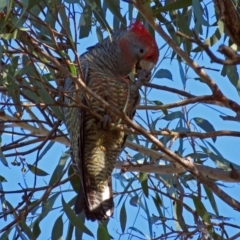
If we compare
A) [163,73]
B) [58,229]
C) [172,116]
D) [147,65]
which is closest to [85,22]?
[163,73]

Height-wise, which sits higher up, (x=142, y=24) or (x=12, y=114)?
(x=142, y=24)

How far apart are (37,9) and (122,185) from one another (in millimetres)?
968

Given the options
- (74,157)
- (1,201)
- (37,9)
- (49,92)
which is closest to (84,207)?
(74,157)

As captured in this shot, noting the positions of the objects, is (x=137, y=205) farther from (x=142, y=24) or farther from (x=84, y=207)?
(x=142, y=24)

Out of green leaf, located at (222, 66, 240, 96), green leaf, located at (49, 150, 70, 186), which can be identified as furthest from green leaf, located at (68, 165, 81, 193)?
green leaf, located at (222, 66, 240, 96)

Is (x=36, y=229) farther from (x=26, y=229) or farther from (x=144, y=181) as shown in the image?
(x=144, y=181)

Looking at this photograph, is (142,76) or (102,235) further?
(142,76)

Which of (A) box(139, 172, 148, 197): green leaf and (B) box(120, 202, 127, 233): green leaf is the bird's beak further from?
(B) box(120, 202, 127, 233): green leaf

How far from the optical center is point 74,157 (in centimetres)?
225

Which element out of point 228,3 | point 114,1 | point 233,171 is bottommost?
point 233,171

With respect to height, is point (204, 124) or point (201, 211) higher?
point (204, 124)

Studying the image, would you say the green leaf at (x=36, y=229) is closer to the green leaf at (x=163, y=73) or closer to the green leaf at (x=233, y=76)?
the green leaf at (x=163, y=73)

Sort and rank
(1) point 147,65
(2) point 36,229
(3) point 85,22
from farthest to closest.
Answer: (1) point 147,65 < (2) point 36,229 < (3) point 85,22

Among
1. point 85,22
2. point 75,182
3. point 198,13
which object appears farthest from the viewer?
point 75,182
